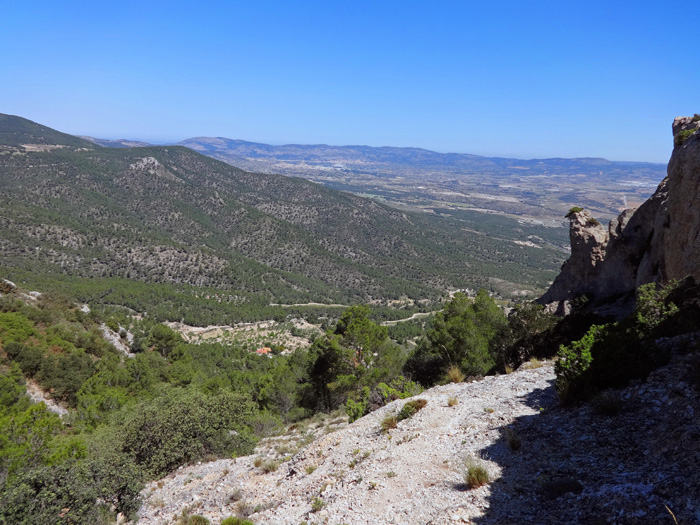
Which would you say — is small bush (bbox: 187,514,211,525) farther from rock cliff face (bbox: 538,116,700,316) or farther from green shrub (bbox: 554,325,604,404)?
rock cliff face (bbox: 538,116,700,316)

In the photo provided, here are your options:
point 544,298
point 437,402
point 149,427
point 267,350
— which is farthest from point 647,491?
point 267,350

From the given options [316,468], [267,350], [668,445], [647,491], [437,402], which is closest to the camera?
[647,491]

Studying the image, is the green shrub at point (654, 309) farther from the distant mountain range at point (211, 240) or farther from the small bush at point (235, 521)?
the distant mountain range at point (211, 240)

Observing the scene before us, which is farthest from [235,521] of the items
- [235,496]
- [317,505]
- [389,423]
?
[389,423]

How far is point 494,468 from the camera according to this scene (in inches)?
330

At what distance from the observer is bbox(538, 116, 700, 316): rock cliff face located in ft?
43.7

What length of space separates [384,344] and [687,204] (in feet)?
53.8

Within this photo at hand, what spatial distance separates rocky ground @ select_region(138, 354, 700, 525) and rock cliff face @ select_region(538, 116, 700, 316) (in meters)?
6.71

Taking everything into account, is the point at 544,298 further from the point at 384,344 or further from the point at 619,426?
the point at 619,426

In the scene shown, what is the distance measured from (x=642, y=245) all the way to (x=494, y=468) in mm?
19302

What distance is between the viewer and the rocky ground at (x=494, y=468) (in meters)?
6.43

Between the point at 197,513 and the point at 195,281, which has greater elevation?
the point at 197,513

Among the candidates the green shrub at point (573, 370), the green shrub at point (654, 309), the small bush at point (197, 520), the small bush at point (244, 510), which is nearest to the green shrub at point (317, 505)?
the small bush at point (244, 510)

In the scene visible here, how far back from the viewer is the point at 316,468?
433 inches
